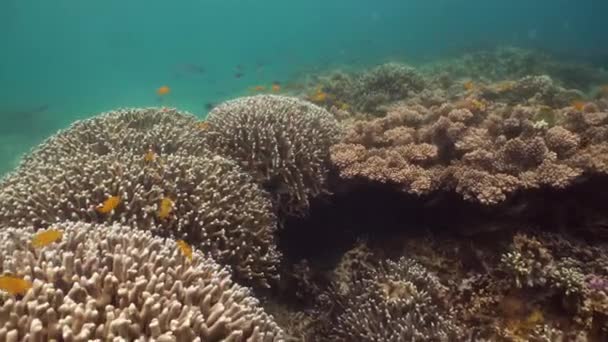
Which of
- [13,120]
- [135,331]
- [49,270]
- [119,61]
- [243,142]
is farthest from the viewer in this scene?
[119,61]

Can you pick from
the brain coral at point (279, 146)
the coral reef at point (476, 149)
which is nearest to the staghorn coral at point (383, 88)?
the coral reef at point (476, 149)

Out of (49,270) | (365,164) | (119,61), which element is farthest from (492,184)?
(119,61)

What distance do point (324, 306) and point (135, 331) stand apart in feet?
10.5

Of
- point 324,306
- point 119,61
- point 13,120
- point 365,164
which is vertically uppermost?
point 119,61

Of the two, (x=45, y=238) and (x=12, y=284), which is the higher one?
(x=45, y=238)

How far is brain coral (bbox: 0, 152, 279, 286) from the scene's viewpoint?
454 centimetres

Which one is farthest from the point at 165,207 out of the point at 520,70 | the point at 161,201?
the point at 520,70

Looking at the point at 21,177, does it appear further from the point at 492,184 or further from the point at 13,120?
the point at 13,120

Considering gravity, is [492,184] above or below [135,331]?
above

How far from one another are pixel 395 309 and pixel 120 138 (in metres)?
4.50

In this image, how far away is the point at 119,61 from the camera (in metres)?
130

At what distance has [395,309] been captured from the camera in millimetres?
4605

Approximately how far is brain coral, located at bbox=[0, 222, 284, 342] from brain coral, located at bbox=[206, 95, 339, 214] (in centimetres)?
241

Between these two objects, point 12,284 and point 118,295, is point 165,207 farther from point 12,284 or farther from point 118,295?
point 12,284
